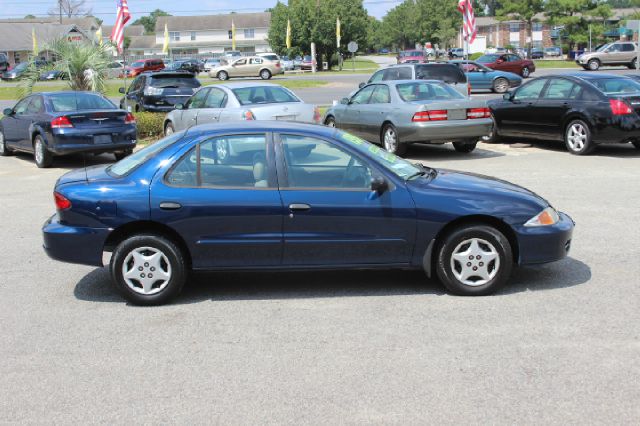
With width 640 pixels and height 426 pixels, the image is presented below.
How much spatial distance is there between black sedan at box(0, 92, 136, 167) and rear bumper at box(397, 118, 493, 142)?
5282 mm

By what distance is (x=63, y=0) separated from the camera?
10662 cm

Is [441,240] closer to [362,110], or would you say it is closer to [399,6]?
[362,110]

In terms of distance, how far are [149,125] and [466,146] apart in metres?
8.14

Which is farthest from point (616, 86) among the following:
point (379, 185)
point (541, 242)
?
point (379, 185)

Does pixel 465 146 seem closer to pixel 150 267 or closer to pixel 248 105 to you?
pixel 248 105

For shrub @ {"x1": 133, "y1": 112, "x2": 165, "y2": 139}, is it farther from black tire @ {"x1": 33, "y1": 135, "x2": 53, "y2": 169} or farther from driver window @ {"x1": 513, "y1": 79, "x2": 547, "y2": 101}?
driver window @ {"x1": 513, "y1": 79, "x2": 547, "y2": 101}

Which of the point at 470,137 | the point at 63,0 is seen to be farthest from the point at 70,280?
the point at 63,0

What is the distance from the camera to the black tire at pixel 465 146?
15977 mm

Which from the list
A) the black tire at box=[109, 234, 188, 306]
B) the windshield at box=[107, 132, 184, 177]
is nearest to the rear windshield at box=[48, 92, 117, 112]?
the windshield at box=[107, 132, 184, 177]

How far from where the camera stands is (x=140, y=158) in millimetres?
6559

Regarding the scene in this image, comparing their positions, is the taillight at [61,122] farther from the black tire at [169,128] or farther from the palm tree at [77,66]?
the palm tree at [77,66]

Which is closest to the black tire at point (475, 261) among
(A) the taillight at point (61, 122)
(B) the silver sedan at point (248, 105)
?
(B) the silver sedan at point (248, 105)

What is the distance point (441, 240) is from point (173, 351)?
7.68 ft

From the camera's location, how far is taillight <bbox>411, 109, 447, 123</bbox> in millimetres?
14688
